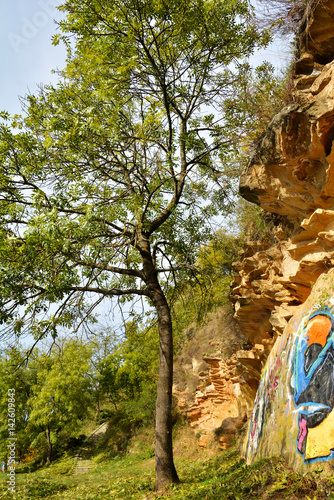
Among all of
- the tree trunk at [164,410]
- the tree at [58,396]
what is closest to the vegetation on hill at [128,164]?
the tree trunk at [164,410]

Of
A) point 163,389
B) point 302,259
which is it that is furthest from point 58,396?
point 302,259

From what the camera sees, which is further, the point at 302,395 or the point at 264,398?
the point at 264,398

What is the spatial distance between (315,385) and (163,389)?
4.10 m

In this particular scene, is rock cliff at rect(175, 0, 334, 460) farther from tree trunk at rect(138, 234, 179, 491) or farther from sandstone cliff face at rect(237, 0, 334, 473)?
tree trunk at rect(138, 234, 179, 491)

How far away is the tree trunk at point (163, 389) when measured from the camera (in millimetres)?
7642

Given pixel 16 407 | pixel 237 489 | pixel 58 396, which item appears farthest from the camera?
pixel 16 407

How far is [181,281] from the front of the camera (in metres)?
11.2

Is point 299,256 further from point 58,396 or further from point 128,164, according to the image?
point 58,396

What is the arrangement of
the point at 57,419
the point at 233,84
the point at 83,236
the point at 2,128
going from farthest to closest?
1. the point at 57,419
2. the point at 233,84
3. the point at 2,128
4. the point at 83,236

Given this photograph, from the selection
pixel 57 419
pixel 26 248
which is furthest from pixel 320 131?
pixel 57 419

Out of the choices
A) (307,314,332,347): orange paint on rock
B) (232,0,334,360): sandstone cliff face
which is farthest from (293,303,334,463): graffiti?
(232,0,334,360): sandstone cliff face

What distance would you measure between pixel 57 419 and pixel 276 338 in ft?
67.1

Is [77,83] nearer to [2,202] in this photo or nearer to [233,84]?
[2,202]

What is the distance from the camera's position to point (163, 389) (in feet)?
27.0
